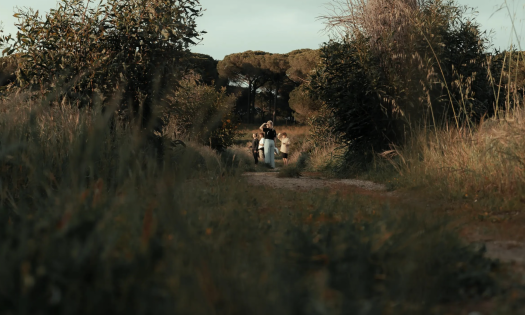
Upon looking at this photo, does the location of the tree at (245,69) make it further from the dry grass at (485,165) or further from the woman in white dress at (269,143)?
the dry grass at (485,165)

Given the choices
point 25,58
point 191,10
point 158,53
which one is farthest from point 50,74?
point 191,10

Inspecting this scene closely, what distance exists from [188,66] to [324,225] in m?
5.76

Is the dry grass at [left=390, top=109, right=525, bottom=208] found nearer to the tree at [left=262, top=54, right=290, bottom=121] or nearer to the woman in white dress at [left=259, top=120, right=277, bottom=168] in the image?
the woman in white dress at [left=259, top=120, right=277, bottom=168]

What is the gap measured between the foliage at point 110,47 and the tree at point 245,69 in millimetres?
31332

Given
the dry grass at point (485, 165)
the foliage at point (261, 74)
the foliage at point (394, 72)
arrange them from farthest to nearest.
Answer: the foliage at point (261, 74)
the foliage at point (394, 72)
the dry grass at point (485, 165)

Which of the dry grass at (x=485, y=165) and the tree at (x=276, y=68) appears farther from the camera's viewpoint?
the tree at (x=276, y=68)

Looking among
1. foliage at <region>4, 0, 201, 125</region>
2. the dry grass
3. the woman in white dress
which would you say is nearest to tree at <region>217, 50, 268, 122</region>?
the woman in white dress

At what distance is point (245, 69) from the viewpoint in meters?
39.8

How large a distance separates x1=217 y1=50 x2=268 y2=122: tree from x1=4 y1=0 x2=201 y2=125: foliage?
31332 millimetres

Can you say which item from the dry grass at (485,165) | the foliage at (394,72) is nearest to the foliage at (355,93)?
the foliage at (394,72)

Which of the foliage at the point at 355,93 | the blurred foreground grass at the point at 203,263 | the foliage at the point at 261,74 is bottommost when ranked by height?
the blurred foreground grass at the point at 203,263

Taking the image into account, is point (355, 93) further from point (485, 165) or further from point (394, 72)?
point (485, 165)

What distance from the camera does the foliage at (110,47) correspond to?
7.60 meters

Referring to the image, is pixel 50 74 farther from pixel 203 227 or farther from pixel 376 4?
pixel 376 4
